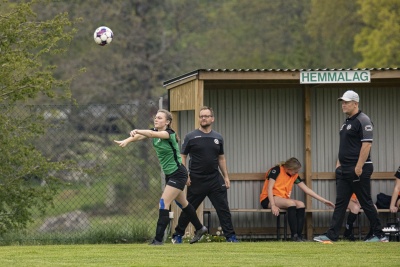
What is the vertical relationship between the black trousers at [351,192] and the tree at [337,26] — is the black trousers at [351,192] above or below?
below

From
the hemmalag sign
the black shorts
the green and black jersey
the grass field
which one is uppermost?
the hemmalag sign

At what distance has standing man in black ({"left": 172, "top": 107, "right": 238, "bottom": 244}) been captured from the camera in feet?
54.2

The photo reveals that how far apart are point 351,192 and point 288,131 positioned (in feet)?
9.37

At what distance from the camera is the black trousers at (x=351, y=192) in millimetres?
16359

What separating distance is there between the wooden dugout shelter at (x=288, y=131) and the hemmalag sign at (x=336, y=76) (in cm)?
116

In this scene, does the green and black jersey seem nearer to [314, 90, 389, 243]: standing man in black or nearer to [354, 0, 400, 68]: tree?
[314, 90, 389, 243]: standing man in black

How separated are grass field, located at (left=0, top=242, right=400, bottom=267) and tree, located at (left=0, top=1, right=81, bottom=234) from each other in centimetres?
225

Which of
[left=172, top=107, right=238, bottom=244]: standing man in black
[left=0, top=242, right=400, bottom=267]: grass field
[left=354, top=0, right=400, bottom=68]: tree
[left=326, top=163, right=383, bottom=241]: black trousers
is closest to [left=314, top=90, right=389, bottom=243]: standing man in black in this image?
[left=326, top=163, right=383, bottom=241]: black trousers

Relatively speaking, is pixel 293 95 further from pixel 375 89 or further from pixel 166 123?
pixel 166 123

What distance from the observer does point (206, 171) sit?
655 inches

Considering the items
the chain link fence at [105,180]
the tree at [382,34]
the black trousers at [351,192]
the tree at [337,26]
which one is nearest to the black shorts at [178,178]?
the black trousers at [351,192]

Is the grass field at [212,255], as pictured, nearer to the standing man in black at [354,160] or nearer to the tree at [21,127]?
the standing man in black at [354,160]

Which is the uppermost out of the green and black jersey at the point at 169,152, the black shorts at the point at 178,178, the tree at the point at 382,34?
the tree at the point at 382,34

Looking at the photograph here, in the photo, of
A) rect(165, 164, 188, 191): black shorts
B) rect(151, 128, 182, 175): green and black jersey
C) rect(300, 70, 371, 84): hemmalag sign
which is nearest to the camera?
rect(151, 128, 182, 175): green and black jersey
